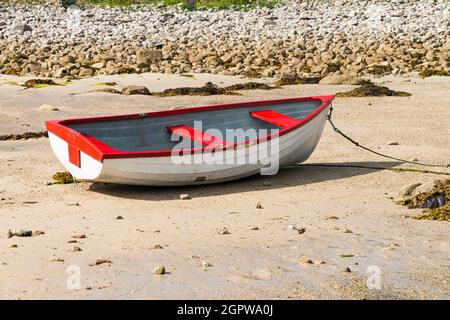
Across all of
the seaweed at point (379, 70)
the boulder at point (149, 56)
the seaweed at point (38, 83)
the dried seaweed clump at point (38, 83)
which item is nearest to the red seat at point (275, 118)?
the seaweed at point (38, 83)

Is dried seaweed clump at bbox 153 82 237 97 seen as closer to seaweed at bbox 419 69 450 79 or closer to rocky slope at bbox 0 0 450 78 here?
rocky slope at bbox 0 0 450 78

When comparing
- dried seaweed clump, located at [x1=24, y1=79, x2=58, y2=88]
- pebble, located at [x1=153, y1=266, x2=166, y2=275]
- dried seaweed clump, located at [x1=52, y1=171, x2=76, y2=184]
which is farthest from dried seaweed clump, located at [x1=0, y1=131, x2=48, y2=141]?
pebble, located at [x1=153, y1=266, x2=166, y2=275]

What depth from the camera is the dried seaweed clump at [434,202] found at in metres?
9.72

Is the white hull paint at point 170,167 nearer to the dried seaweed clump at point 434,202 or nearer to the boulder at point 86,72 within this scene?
the dried seaweed clump at point 434,202

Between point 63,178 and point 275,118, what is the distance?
2905 mm

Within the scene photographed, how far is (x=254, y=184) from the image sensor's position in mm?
11781

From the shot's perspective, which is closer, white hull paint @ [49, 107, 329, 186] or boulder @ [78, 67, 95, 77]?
white hull paint @ [49, 107, 329, 186]

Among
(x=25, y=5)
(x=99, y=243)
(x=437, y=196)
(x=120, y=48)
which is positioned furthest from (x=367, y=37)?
(x=99, y=243)

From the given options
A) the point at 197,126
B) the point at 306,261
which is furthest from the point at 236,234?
the point at 197,126

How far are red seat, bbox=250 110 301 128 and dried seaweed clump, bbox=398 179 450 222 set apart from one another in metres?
2.38

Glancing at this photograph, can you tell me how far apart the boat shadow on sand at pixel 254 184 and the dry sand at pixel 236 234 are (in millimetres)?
14

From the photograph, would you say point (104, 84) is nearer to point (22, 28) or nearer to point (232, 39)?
point (232, 39)

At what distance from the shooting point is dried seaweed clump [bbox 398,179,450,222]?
9.72m

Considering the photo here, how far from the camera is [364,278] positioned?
7.63 meters
